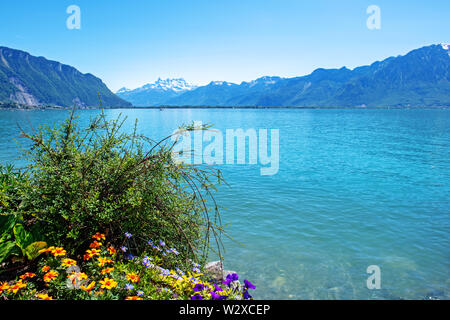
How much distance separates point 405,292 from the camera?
9.36 meters

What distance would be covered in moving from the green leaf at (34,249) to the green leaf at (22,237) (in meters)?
0.10

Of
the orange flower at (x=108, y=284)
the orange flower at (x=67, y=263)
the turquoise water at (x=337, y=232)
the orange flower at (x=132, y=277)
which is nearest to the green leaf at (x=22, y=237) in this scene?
the orange flower at (x=67, y=263)

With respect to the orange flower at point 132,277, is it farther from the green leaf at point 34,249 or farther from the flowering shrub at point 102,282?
the green leaf at point 34,249

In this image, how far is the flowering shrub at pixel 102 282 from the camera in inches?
158

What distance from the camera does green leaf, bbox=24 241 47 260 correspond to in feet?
14.8

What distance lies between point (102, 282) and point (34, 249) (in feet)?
4.94

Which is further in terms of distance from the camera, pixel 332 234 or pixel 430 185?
pixel 430 185

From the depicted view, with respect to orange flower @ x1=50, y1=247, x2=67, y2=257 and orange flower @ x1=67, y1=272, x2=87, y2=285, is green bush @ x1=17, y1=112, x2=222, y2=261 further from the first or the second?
orange flower @ x1=67, y1=272, x2=87, y2=285

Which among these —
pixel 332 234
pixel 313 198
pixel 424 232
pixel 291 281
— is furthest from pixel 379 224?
pixel 291 281

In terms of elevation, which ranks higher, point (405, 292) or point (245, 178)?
point (245, 178)
